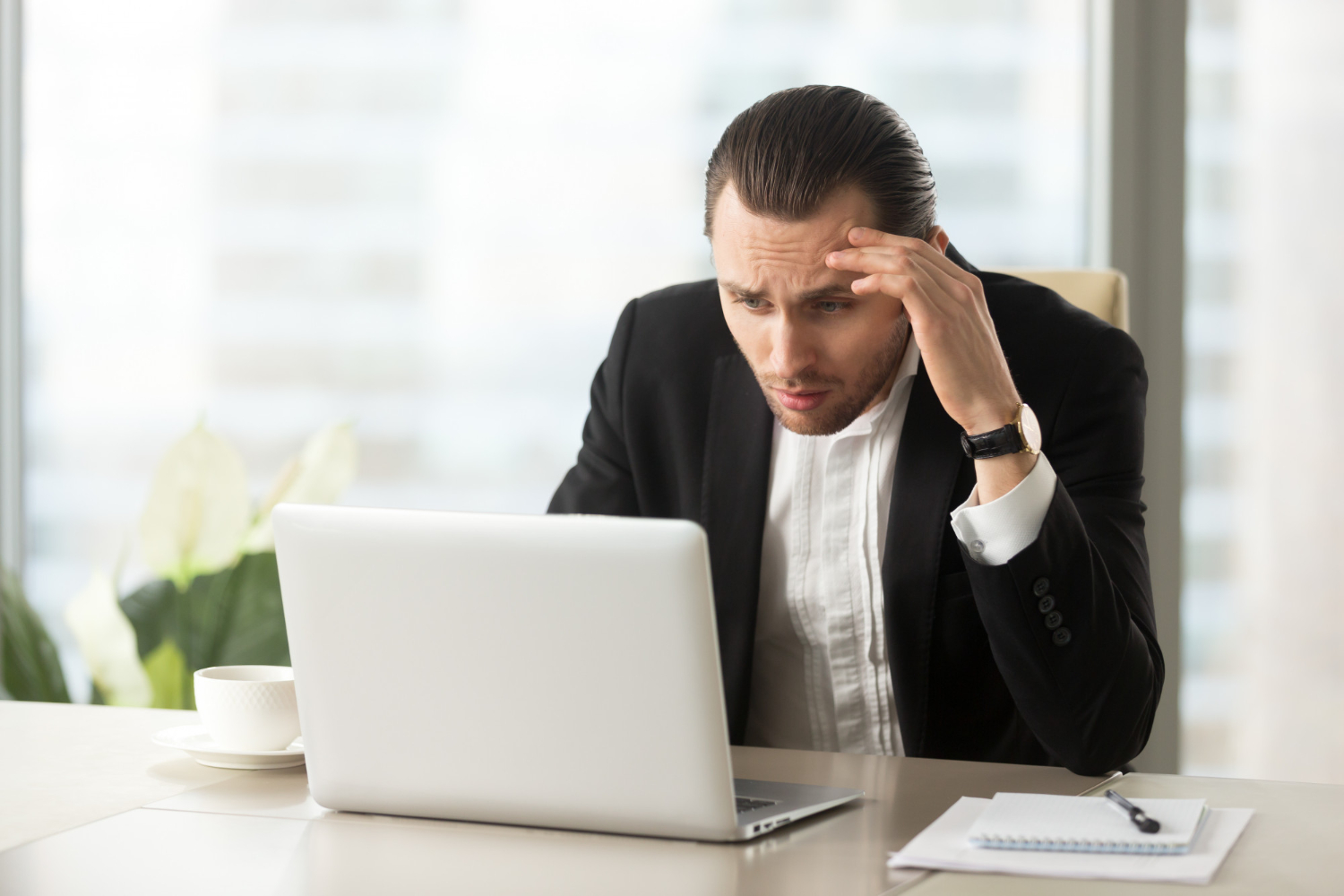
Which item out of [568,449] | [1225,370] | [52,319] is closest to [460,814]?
[568,449]

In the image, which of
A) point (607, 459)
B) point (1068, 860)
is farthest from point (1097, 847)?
point (607, 459)

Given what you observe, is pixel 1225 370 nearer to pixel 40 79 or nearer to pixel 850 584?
pixel 850 584

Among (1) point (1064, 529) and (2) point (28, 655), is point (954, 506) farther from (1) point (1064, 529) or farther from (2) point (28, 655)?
(2) point (28, 655)

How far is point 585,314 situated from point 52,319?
1.25m

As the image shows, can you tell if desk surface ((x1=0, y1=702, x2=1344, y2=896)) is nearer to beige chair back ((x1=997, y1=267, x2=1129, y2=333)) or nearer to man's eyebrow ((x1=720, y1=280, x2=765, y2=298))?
man's eyebrow ((x1=720, y1=280, x2=765, y2=298))

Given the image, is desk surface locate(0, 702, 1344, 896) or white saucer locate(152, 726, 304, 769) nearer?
desk surface locate(0, 702, 1344, 896)

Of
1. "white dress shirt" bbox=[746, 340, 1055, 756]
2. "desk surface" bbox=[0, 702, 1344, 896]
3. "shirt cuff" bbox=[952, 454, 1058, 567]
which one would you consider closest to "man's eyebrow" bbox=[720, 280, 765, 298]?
"white dress shirt" bbox=[746, 340, 1055, 756]

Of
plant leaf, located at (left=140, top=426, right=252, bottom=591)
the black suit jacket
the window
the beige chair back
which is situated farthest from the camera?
the window

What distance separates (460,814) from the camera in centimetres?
96

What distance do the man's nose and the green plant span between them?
1.16 m

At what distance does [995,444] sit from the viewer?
1.28m

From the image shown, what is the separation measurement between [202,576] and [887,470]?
4.51 feet

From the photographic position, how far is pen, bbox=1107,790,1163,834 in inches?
34.8

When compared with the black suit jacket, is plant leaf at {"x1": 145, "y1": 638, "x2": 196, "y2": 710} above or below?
below
